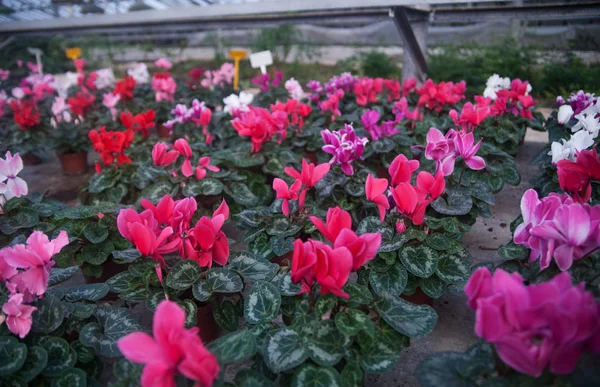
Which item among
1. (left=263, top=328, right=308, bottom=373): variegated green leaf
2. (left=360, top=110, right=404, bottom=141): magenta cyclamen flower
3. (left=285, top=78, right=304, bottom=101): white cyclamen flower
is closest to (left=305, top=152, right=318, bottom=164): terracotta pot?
(left=360, top=110, right=404, bottom=141): magenta cyclamen flower

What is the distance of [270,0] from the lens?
12.8 feet

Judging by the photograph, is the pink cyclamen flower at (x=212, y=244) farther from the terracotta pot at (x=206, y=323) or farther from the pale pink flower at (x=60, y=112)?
the pale pink flower at (x=60, y=112)

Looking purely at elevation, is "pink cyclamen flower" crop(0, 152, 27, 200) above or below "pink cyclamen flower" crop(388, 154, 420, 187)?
below

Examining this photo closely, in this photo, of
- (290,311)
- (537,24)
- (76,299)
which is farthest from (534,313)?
(537,24)

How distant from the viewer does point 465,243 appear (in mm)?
2406

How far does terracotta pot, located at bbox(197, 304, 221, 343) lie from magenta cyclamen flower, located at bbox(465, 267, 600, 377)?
3.40 ft

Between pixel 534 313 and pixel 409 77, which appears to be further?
pixel 409 77

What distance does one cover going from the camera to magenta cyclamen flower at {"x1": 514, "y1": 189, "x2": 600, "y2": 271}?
108 centimetres

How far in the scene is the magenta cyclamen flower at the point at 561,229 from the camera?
1078mm

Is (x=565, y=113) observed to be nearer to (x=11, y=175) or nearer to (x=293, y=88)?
(x=293, y=88)

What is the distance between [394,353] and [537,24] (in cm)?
734

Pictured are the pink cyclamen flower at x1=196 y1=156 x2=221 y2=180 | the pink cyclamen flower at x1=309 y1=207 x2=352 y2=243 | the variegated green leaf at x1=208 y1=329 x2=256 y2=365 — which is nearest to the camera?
the variegated green leaf at x1=208 y1=329 x2=256 y2=365

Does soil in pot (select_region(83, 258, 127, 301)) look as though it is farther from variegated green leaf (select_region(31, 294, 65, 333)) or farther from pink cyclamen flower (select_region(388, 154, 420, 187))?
pink cyclamen flower (select_region(388, 154, 420, 187))

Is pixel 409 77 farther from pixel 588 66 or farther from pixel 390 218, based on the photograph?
pixel 390 218
